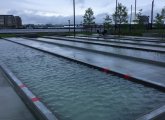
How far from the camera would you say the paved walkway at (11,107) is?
4.70m

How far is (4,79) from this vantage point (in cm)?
794

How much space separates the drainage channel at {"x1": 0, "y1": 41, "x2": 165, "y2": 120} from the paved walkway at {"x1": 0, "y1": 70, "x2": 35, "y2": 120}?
57 centimetres

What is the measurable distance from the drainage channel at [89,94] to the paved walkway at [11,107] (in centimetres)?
57

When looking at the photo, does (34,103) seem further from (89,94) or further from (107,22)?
(107,22)

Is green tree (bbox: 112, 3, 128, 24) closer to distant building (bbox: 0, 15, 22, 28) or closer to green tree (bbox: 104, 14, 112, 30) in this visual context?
green tree (bbox: 104, 14, 112, 30)

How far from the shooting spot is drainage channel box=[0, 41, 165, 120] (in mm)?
4949

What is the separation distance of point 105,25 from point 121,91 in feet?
109

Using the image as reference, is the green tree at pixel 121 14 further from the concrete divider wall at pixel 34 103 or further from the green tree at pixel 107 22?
the concrete divider wall at pixel 34 103

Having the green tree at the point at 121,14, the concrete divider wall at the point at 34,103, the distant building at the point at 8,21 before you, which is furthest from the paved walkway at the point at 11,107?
the distant building at the point at 8,21

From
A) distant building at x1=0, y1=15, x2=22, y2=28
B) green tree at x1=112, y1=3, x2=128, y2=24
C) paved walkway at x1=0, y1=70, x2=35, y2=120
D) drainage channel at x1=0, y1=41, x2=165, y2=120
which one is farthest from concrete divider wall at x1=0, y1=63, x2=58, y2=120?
distant building at x1=0, y1=15, x2=22, y2=28

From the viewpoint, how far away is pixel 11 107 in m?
5.19

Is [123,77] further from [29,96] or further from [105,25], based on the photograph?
[105,25]

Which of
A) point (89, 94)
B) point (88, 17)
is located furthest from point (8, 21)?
point (89, 94)

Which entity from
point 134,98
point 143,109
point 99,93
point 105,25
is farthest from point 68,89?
point 105,25
